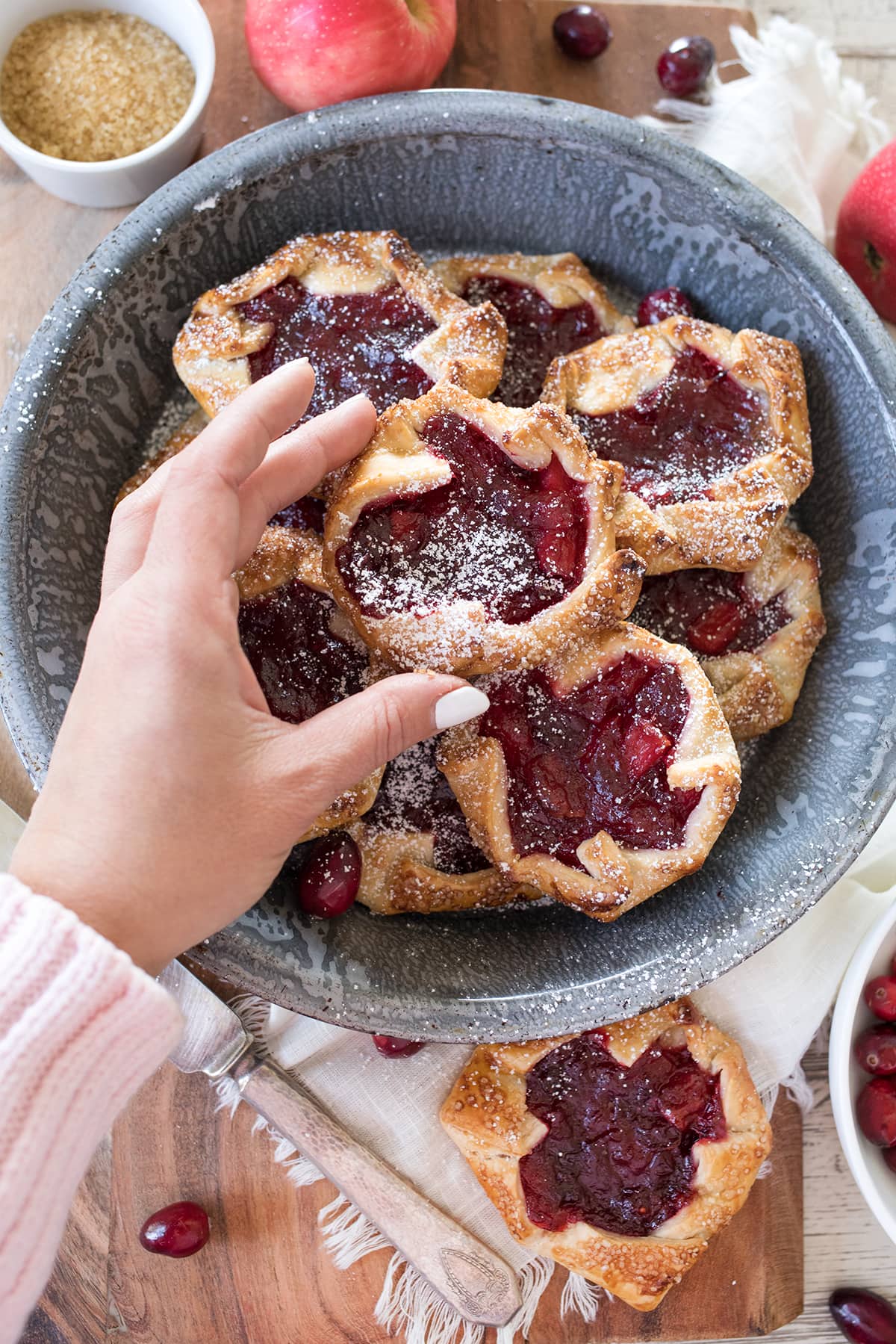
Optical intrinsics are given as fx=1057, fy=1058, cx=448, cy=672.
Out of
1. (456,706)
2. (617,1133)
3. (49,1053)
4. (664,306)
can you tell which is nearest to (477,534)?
(456,706)

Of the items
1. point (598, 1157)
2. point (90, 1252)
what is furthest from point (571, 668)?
point (90, 1252)

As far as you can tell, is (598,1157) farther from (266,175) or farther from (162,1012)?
(266,175)

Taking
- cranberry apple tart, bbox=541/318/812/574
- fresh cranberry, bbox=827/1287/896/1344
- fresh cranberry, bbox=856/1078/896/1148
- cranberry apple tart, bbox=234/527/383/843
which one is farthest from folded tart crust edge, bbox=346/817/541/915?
fresh cranberry, bbox=827/1287/896/1344

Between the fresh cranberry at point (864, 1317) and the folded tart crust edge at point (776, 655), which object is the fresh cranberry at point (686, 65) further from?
the fresh cranberry at point (864, 1317)

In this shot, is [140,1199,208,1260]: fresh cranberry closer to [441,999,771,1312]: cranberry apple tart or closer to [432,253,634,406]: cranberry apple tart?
[441,999,771,1312]: cranberry apple tart

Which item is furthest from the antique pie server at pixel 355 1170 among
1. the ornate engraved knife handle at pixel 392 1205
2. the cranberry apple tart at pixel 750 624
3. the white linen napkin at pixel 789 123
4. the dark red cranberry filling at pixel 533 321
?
the white linen napkin at pixel 789 123

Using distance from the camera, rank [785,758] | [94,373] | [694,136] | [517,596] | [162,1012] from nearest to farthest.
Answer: [162,1012] < [517,596] < [94,373] < [785,758] < [694,136]

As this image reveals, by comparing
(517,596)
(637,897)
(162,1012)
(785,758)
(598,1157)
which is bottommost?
(598,1157)
